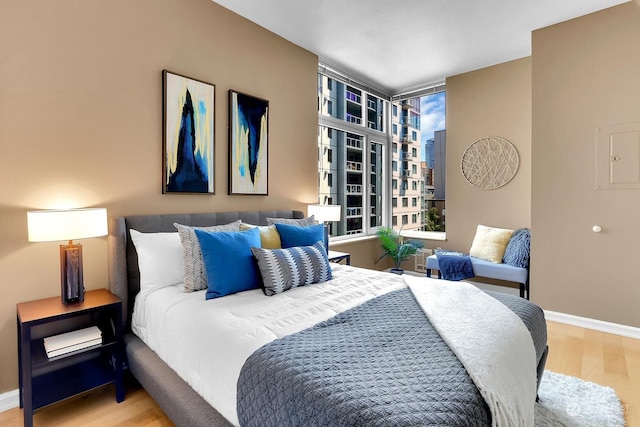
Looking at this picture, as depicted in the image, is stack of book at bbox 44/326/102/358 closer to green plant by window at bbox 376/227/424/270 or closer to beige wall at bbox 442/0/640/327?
green plant by window at bbox 376/227/424/270

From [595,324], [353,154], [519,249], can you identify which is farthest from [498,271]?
[353,154]

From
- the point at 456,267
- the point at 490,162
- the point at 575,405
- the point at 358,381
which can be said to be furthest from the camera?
the point at 490,162

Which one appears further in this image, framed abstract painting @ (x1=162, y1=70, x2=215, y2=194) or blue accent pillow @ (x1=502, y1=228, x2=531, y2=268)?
blue accent pillow @ (x1=502, y1=228, x2=531, y2=268)

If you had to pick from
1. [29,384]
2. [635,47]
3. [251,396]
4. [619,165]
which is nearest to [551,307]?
[619,165]

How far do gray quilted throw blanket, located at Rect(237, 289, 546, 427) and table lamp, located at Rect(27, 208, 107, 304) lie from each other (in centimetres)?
131

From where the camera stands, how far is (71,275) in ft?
6.42

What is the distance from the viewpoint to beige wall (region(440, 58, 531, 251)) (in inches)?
158

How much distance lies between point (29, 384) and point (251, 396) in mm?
1318

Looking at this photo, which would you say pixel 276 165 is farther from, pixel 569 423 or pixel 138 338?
pixel 569 423

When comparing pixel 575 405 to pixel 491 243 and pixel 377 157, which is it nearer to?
pixel 491 243

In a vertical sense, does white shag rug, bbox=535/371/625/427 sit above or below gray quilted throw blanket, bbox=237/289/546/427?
below

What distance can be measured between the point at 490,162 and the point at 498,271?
1447 millimetres

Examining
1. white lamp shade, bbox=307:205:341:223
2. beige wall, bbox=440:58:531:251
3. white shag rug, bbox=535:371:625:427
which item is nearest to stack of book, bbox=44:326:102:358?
white lamp shade, bbox=307:205:341:223

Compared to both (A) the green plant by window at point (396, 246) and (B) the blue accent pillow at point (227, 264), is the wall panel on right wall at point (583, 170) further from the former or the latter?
(B) the blue accent pillow at point (227, 264)
